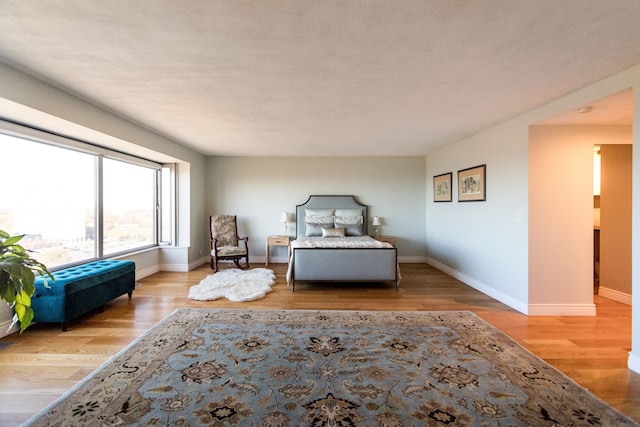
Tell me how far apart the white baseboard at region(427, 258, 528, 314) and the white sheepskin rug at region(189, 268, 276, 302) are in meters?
3.16

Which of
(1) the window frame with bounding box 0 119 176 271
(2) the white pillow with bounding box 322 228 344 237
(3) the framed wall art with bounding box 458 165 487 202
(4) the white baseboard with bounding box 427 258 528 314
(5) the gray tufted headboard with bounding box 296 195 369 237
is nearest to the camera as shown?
(1) the window frame with bounding box 0 119 176 271

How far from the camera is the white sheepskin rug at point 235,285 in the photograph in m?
3.50

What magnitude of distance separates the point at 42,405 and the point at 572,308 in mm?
4962

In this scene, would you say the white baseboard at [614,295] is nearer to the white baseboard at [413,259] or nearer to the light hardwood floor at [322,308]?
the light hardwood floor at [322,308]

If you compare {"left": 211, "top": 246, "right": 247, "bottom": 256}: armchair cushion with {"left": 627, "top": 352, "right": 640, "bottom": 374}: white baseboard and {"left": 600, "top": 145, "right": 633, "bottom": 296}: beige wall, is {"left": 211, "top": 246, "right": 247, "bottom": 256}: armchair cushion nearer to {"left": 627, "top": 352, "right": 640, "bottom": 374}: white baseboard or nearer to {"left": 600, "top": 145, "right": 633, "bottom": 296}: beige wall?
{"left": 627, "top": 352, "right": 640, "bottom": 374}: white baseboard

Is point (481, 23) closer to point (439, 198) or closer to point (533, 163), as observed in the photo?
point (533, 163)

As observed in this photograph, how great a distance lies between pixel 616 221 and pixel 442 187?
7.73ft

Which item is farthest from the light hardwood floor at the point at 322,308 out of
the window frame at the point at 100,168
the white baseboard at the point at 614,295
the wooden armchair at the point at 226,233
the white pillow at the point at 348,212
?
the white pillow at the point at 348,212

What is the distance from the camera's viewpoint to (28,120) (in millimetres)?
2621

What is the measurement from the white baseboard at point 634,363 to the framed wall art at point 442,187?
313 cm

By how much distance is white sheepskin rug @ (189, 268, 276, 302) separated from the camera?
350 centimetres

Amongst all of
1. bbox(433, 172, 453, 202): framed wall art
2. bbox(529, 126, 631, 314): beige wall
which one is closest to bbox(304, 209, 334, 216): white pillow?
bbox(433, 172, 453, 202): framed wall art

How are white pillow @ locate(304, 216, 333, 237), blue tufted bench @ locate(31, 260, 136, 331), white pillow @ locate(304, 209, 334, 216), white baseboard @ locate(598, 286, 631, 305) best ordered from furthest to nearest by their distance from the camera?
1. white pillow @ locate(304, 209, 334, 216)
2. white pillow @ locate(304, 216, 333, 237)
3. white baseboard @ locate(598, 286, 631, 305)
4. blue tufted bench @ locate(31, 260, 136, 331)

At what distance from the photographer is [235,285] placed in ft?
13.1
